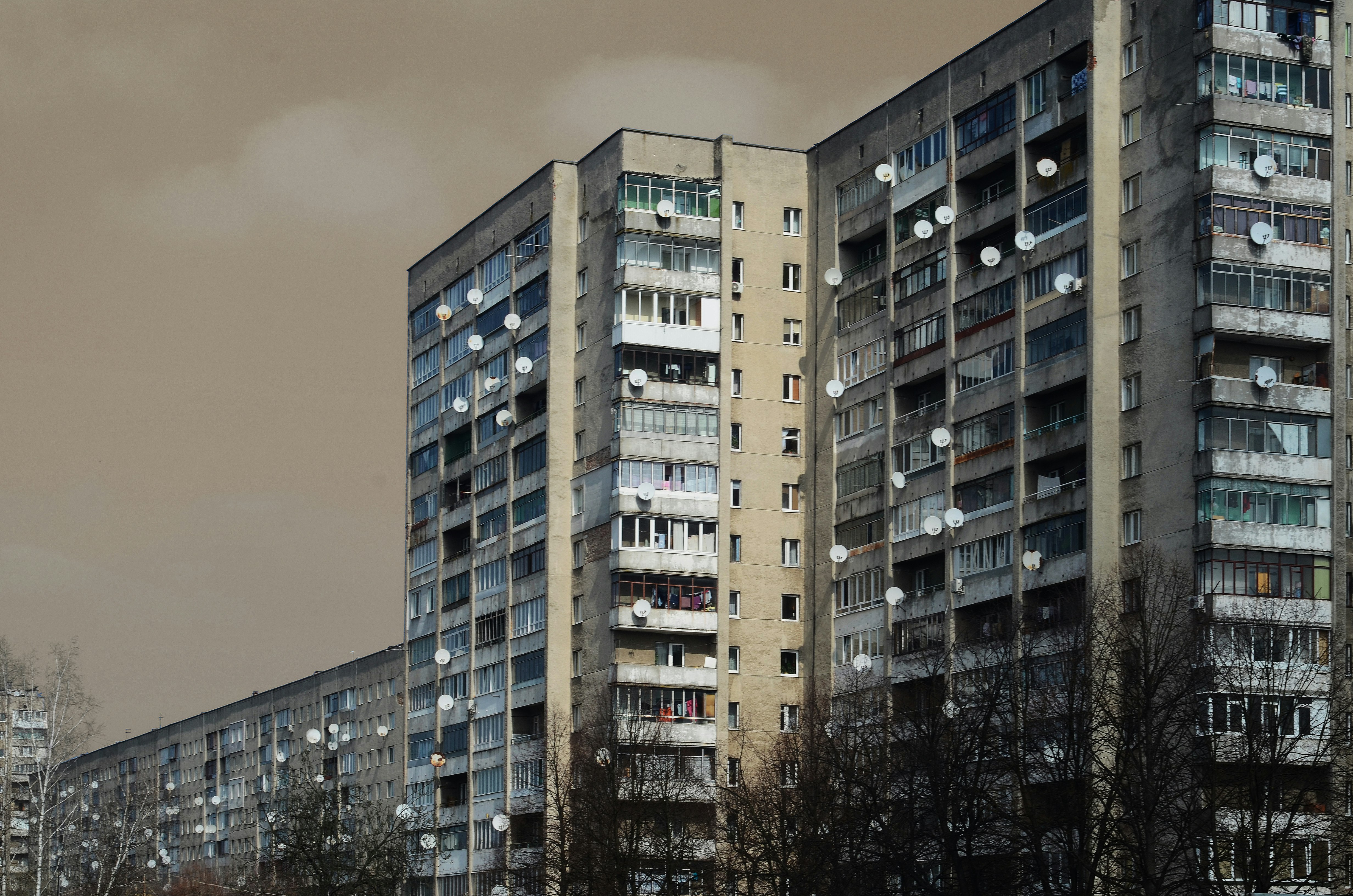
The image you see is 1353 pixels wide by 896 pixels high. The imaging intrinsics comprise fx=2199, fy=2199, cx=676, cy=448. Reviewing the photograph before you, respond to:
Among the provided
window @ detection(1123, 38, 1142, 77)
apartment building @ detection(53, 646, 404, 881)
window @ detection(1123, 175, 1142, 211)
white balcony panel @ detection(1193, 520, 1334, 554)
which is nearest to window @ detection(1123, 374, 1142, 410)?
white balcony panel @ detection(1193, 520, 1334, 554)

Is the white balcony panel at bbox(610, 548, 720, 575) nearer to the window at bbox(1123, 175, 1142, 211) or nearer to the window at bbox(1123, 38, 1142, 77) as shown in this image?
the window at bbox(1123, 175, 1142, 211)

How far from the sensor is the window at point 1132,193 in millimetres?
85375

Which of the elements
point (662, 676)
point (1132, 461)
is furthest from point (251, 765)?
point (1132, 461)

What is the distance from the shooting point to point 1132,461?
8381 cm

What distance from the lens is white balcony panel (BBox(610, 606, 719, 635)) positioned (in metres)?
104

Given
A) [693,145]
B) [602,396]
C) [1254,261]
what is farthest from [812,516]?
[1254,261]

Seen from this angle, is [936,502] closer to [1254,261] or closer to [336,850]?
[1254,261]

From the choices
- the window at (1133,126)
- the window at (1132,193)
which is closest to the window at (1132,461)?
the window at (1132,193)

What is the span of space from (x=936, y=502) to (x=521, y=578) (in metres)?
27.1

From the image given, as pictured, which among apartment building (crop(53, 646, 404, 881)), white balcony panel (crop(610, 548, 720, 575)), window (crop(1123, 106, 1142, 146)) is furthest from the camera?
apartment building (crop(53, 646, 404, 881))

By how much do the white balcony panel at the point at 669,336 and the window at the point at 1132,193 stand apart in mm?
26488

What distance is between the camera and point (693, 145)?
109500mm

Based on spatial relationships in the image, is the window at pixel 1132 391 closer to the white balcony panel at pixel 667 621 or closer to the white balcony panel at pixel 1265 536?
the white balcony panel at pixel 1265 536

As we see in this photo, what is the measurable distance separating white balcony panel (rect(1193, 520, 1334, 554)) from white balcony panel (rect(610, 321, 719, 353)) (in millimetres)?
33027
